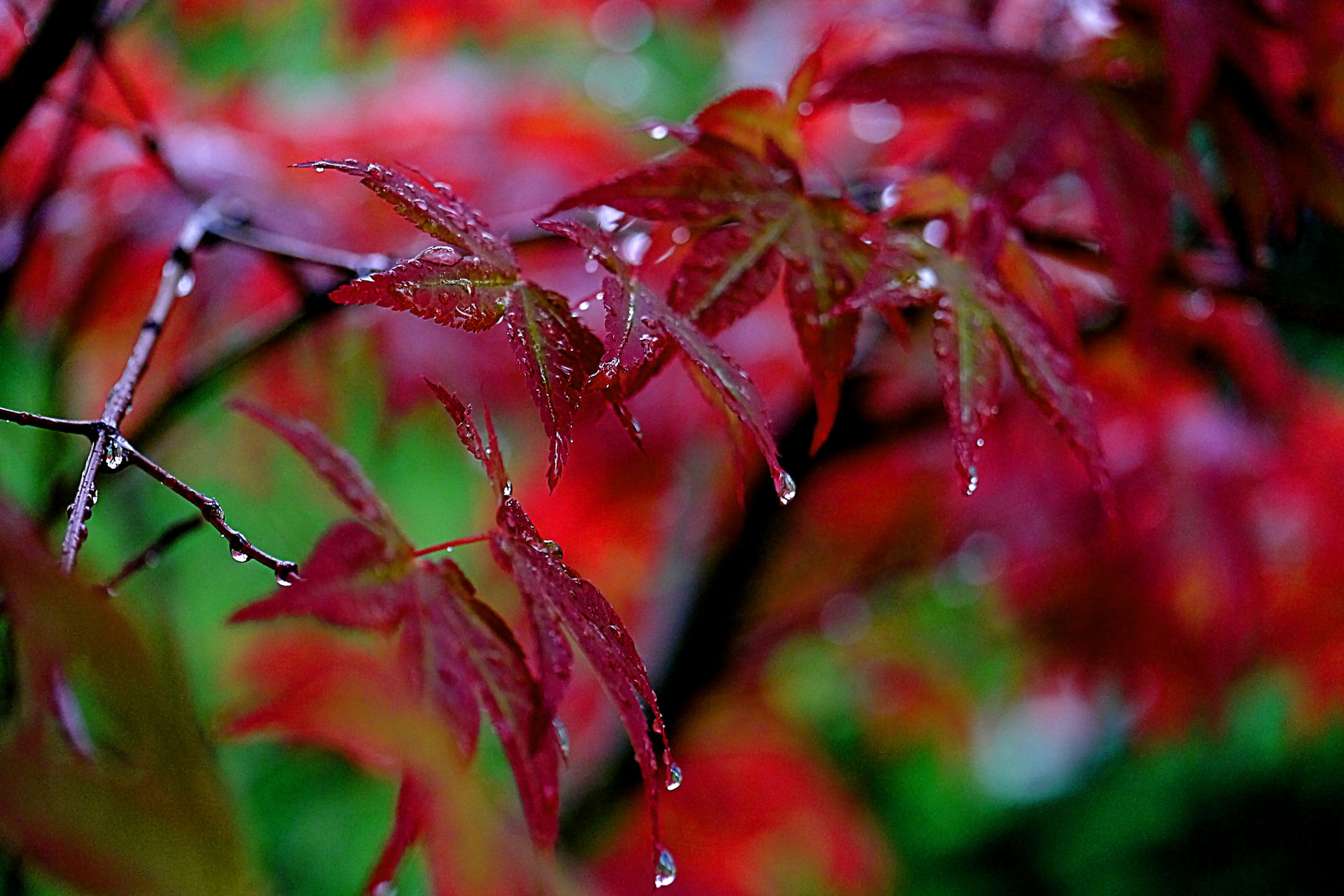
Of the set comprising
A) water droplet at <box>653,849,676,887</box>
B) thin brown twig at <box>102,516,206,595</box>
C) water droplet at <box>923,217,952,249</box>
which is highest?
thin brown twig at <box>102,516,206,595</box>

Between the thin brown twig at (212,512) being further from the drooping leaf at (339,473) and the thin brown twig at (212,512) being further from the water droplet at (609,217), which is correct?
the water droplet at (609,217)

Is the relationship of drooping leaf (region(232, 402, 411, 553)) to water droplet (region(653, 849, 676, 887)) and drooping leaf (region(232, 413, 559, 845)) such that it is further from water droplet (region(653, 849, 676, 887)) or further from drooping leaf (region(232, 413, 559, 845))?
water droplet (region(653, 849, 676, 887))

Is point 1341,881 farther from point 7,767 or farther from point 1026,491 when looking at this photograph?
point 7,767

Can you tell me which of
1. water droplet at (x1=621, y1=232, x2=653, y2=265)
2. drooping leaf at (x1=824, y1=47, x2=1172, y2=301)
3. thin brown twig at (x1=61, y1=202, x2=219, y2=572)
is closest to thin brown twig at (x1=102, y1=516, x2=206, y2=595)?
thin brown twig at (x1=61, y1=202, x2=219, y2=572)

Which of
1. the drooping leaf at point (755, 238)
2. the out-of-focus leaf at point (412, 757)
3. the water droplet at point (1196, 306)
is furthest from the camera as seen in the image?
the water droplet at point (1196, 306)

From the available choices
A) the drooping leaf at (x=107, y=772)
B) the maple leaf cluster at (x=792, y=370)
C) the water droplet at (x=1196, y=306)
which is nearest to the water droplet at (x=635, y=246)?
the maple leaf cluster at (x=792, y=370)

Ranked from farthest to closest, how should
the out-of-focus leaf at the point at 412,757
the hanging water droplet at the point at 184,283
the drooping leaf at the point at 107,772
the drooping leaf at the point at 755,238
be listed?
the hanging water droplet at the point at 184,283, the drooping leaf at the point at 755,238, the out-of-focus leaf at the point at 412,757, the drooping leaf at the point at 107,772
